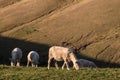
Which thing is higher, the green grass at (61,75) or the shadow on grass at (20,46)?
the shadow on grass at (20,46)

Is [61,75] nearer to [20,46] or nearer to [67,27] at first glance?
[20,46]

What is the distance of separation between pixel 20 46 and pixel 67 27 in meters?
6.84

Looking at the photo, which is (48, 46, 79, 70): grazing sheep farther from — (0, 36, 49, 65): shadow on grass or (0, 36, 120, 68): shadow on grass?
(0, 36, 49, 65): shadow on grass

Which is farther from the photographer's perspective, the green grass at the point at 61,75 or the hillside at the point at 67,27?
the hillside at the point at 67,27

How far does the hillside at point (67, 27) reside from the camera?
47.9 m

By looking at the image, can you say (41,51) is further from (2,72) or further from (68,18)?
(2,72)

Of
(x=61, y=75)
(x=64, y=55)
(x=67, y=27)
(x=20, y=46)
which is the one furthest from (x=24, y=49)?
(x=61, y=75)

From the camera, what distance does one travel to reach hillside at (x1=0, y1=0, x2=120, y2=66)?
47.9m

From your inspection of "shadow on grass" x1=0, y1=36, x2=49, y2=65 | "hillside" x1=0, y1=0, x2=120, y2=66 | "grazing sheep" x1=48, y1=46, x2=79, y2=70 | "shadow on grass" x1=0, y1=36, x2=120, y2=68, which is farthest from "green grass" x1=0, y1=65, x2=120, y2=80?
"hillside" x1=0, y1=0, x2=120, y2=66

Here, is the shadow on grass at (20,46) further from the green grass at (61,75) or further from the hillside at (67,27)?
the green grass at (61,75)

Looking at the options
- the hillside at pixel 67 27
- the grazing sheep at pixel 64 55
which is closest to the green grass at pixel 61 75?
the grazing sheep at pixel 64 55

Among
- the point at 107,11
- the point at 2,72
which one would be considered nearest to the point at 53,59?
the point at 2,72

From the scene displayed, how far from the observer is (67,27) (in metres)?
52.7

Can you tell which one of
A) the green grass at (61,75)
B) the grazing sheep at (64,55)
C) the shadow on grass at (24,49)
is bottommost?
the green grass at (61,75)
